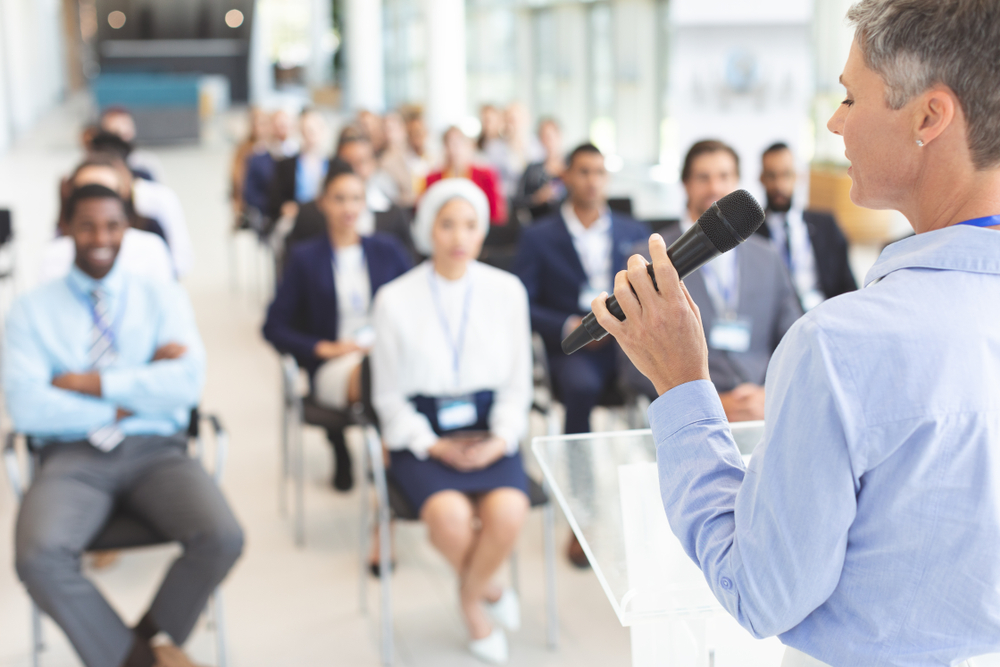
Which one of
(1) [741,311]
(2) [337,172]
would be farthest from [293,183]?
(1) [741,311]

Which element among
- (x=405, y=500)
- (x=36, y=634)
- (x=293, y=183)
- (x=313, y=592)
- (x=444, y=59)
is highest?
(x=444, y=59)

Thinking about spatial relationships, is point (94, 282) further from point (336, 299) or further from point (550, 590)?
point (550, 590)

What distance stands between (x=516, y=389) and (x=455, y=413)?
223 mm

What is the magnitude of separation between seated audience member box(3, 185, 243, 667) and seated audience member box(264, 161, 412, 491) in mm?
682

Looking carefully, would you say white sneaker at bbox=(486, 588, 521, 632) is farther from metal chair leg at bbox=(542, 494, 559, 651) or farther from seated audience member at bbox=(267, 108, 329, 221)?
seated audience member at bbox=(267, 108, 329, 221)

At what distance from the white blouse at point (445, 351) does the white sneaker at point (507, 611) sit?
0.51m

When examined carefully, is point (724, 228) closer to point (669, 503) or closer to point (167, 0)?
point (669, 503)

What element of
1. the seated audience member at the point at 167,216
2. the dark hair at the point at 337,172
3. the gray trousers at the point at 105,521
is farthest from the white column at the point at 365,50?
the gray trousers at the point at 105,521

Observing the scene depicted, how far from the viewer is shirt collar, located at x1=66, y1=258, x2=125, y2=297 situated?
280 cm

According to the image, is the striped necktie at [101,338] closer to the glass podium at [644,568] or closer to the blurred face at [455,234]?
the blurred face at [455,234]

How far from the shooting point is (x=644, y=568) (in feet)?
3.74

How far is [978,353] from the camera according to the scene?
2.48ft

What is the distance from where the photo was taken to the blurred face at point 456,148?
650 centimetres

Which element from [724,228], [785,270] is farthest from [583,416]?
[724,228]
